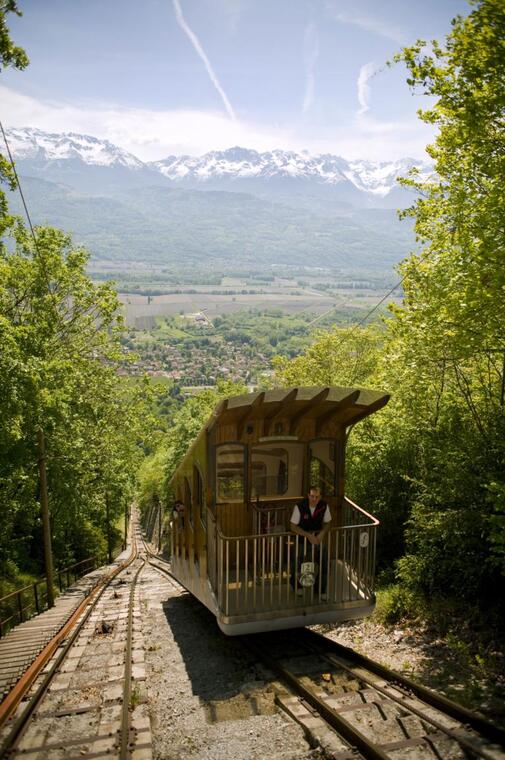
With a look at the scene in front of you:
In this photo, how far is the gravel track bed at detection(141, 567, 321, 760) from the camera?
602 cm

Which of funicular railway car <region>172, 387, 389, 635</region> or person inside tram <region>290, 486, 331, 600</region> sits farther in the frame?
person inside tram <region>290, 486, 331, 600</region>

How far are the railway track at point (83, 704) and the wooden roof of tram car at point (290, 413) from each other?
3.74 metres

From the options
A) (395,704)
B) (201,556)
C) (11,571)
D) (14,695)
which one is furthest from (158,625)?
(11,571)

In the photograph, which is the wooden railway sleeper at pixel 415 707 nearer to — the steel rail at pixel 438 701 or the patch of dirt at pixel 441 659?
the steel rail at pixel 438 701

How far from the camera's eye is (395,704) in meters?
6.69

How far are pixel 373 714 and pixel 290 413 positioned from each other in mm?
4824

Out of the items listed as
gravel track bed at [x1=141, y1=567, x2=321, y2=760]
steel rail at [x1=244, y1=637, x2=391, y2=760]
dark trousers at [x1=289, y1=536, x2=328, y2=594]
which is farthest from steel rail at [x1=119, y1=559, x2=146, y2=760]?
dark trousers at [x1=289, y1=536, x2=328, y2=594]

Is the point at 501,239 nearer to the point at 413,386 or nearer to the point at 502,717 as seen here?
the point at 413,386

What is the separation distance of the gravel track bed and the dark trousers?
4.81ft

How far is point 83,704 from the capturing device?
23.2 feet

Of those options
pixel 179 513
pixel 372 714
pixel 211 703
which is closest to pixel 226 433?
pixel 211 703

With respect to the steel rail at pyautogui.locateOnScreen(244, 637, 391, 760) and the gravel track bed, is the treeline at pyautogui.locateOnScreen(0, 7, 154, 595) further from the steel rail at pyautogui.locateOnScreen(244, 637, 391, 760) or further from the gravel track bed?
the steel rail at pyautogui.locateOnScreen(244, 637, 391, 760)

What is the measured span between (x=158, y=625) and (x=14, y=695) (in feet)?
15.6

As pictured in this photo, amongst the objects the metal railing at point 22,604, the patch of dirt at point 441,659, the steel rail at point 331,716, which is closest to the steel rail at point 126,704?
the steel rail at point 331,716
